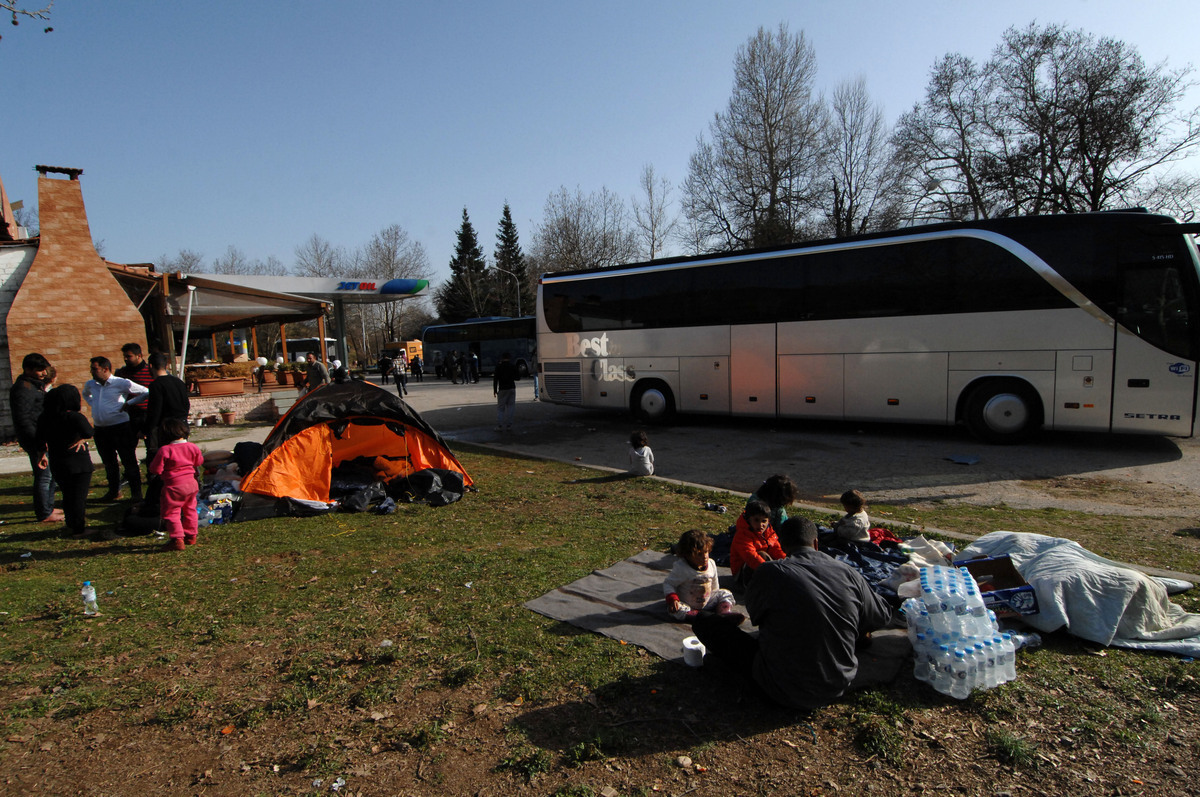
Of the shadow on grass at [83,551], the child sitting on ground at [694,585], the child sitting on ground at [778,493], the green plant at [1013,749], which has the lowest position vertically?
the green plant at [1013,749]

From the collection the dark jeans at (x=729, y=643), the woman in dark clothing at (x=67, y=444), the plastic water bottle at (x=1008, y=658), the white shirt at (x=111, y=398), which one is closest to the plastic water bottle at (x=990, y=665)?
the plastic water bottle at (x=1008, y=658)

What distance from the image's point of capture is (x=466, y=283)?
5862cm

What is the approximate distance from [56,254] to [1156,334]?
21642mm

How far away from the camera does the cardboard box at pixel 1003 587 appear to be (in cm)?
412

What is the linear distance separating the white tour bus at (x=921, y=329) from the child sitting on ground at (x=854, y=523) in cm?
702

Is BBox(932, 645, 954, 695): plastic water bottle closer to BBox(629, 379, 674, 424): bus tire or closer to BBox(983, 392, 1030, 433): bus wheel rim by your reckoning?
BBox(983, 392, 1030, 433): bus wheel rim

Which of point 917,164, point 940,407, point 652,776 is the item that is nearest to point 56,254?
point 652,776

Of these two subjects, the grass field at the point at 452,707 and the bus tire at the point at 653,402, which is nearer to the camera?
the grass field at the point at 452,707

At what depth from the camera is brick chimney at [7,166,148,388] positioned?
14.0 metres

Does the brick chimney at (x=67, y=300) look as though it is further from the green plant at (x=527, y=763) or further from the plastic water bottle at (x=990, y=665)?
the plastic water bottle at (x=990, y=665)

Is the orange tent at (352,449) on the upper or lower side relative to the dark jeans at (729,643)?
upper

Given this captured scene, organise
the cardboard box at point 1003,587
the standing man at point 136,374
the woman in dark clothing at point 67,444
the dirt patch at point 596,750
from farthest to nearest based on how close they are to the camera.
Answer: the standing man at point 136,374
the woman in dark clothing at point 67,444
the cardboard box at point 1003,587
the dirt patch at point 596,750

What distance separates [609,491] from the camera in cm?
866

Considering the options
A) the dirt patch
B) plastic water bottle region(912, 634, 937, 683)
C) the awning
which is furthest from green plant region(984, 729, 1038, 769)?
the awning
